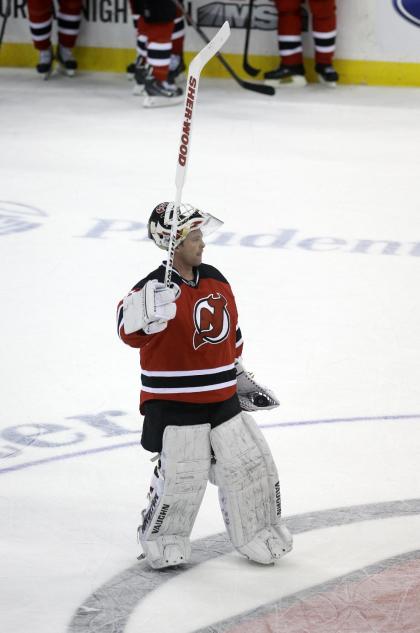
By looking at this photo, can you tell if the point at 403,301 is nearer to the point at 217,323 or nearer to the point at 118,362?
the point at 118,362

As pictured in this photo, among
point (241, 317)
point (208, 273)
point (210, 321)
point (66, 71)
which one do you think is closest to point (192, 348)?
point (210, 321)

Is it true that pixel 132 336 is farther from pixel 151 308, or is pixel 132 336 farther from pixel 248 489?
pixel 248 489

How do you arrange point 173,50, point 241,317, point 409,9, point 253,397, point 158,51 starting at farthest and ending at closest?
point 173,50, point 409,9, point 158,51, point 241,317, point 253,397

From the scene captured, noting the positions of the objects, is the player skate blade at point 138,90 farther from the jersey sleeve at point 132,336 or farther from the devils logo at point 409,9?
the jersey sleeve at point 132,336

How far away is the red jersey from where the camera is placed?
8.32 ft

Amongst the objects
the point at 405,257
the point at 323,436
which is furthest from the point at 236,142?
the point at 323,436

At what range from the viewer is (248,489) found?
2605 millimetres

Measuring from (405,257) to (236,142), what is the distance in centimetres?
223

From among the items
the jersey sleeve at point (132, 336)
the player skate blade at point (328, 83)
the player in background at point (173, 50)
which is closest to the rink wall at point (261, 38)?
the player skate blade at point (328, 83)

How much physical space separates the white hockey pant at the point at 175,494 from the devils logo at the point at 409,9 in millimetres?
6298

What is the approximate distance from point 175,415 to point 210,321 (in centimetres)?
20

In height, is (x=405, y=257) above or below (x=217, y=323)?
below

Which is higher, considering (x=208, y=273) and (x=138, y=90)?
(x=208, y=273)

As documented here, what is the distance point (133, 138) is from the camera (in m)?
7.18
